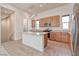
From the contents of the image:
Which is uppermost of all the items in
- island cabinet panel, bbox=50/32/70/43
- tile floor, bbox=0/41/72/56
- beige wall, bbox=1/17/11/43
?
beige wall, bbox=1/17/11/43

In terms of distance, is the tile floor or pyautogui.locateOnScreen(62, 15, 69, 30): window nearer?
the tile floor

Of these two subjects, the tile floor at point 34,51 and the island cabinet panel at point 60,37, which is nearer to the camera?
the tile floor at point 34,51

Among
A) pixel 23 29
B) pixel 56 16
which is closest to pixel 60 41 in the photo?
pixel 56 16

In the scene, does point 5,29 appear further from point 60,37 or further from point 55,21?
point 60,37

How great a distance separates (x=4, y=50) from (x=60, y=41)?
1376 mm

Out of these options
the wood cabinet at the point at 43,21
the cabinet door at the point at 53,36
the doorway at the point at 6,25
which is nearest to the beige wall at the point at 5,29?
the doorway at the point at 6,25

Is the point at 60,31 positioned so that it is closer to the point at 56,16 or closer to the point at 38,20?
the point at 56,16

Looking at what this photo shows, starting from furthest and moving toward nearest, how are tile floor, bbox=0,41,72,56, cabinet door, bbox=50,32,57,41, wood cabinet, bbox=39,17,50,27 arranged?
1. cabinet door, bbox=50,32,57,41
2. wood cabinet, bbox=39,17,50,27
3. tile floor, bbox=0,41,72,56

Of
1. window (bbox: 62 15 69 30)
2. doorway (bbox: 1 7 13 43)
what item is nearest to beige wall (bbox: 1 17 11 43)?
doorway (bbox: 1 7 13 43)

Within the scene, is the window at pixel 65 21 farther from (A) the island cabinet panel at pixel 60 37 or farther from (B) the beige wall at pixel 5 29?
(B) the beige wall at pixel 5 29

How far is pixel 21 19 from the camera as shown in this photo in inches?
81.4

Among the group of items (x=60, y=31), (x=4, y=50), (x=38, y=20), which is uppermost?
(x=38, y=20)

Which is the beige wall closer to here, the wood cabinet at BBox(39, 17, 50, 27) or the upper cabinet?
the upper cabinet

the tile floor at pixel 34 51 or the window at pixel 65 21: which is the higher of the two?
the window at pixel 65 21
